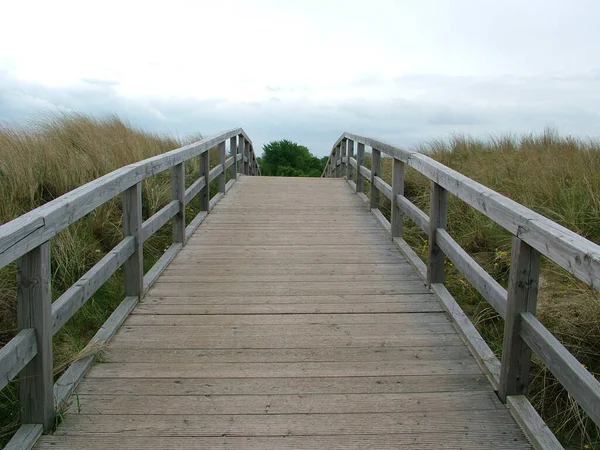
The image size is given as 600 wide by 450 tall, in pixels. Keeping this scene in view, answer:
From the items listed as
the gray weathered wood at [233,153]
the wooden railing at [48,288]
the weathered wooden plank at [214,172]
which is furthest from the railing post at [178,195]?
the gray weathered wood at [233,153]

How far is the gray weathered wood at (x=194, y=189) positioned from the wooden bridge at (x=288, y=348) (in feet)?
3.29

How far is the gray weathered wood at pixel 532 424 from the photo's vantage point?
272cm

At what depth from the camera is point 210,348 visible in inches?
147

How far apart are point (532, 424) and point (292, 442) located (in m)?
1.10

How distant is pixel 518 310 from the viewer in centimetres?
300

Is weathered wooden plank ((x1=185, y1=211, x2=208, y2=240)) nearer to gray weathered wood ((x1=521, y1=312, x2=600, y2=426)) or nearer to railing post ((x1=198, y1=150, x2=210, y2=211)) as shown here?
railing post ((x1=198, y1=150, x2=210, y2=211))

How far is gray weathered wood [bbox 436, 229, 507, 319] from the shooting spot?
329 centimetres

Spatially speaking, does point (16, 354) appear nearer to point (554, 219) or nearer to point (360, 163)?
point (554, 219)

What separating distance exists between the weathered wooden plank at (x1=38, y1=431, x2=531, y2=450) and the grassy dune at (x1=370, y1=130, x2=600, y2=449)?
2.07 ft

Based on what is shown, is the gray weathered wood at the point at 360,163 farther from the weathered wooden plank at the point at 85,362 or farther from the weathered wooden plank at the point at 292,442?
the weathered wooden plank at the point at 292,442

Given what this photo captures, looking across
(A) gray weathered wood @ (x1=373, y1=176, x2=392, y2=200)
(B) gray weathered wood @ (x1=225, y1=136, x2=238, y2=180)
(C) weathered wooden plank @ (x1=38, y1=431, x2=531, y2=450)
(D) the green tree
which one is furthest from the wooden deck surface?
(D) the green tree

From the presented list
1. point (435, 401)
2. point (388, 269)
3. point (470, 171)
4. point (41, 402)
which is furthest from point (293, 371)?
point (470, 171)

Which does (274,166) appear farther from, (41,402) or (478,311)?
(41,402)

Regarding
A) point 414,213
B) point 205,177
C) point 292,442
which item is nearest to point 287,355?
point 292,442
